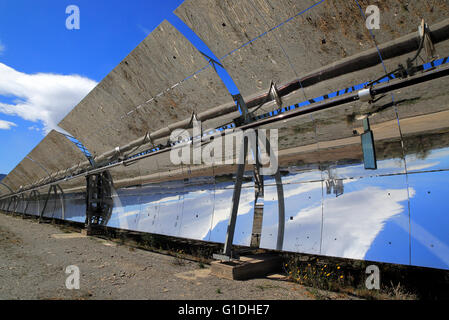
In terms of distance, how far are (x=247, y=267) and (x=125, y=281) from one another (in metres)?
2.61

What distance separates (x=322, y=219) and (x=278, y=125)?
2570 mm

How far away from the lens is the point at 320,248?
18.6 ft

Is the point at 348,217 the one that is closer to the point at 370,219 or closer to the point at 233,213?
the point at 370,219

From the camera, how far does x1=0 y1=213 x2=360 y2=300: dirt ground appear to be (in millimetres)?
4938

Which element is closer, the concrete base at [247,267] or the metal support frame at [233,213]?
the concrete base at [247,267]

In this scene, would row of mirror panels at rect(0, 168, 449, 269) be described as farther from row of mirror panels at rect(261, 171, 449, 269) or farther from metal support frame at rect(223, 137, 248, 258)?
metal support frame at rect(223, 137, 248, 258)

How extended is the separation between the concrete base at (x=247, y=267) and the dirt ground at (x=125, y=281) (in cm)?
19

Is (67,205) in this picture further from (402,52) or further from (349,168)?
(402,52)

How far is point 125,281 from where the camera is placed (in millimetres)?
5891

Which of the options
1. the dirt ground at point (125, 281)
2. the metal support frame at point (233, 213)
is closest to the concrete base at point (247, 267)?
the dirt ground at point (125, 281)

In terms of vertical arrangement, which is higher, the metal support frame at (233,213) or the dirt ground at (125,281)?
the metal support frame at (233,213)

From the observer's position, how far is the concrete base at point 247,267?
5883mm

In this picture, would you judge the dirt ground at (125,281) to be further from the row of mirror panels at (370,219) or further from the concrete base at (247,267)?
the row of mirror panels at (370,219)
